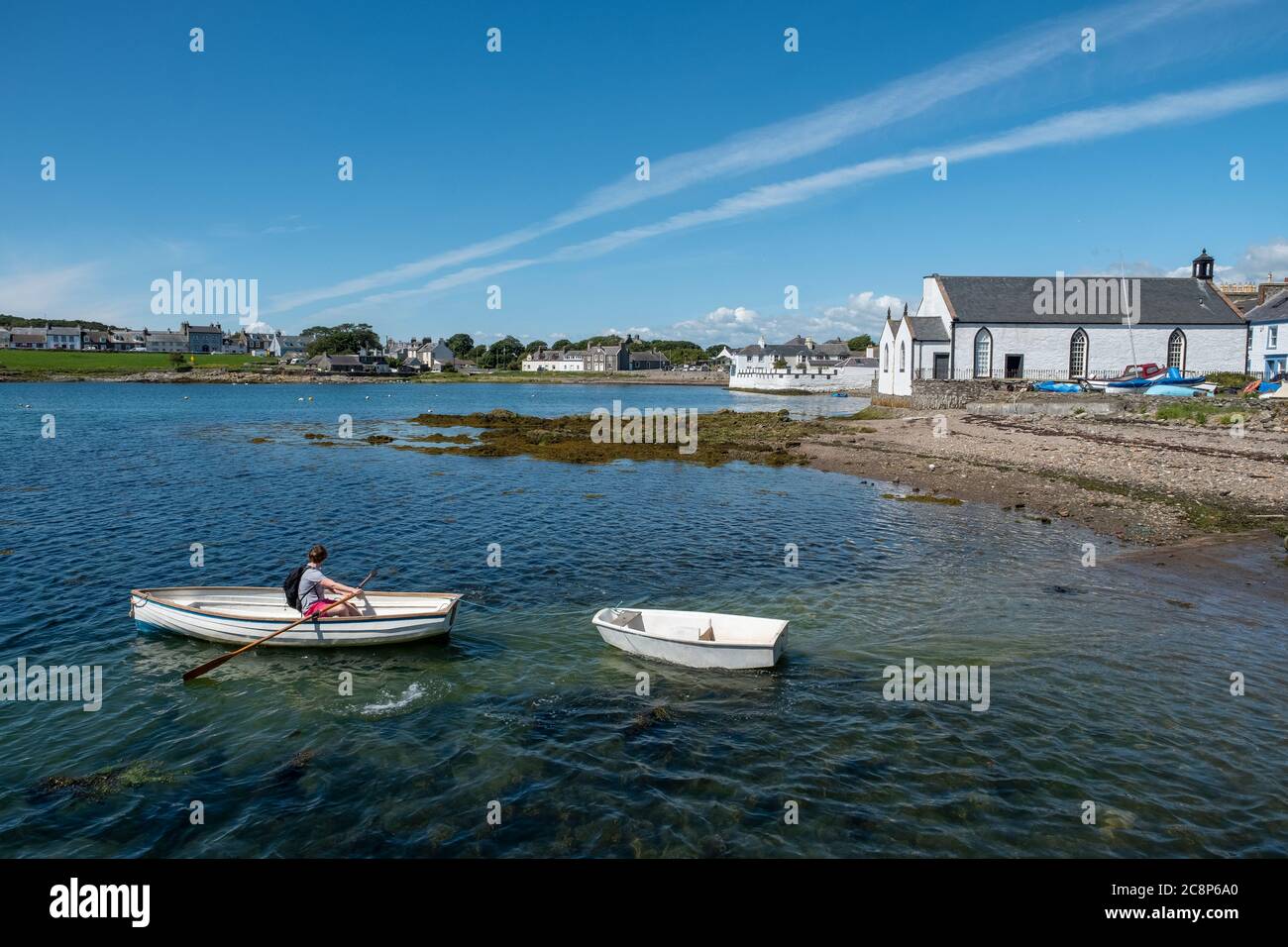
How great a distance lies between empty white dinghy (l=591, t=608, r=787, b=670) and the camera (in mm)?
15219

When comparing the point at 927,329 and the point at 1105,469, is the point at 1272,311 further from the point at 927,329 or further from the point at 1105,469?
the point at 1105,469

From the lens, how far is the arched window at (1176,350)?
6406 centimetres

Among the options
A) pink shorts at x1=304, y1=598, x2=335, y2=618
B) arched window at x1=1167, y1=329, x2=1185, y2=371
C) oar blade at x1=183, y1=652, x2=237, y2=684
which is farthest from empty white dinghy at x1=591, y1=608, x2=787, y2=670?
arched window at x1=1167, y1=329, x2=1185, y2=371

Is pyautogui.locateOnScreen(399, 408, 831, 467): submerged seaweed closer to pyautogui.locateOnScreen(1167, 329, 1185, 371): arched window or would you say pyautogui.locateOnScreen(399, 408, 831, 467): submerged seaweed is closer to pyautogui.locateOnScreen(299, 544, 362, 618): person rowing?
pyautogui.locateOnScreen(1167, 329, 1185, 371): arched window

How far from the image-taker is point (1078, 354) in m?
66.3

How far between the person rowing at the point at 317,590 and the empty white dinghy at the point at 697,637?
576 cm

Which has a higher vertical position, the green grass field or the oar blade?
the green grass field

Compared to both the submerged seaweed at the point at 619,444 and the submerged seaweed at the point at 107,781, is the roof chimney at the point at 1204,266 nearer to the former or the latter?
the submerged seaweed at the point at 619,444

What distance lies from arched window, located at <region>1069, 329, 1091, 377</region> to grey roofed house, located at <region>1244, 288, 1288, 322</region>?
12.5m

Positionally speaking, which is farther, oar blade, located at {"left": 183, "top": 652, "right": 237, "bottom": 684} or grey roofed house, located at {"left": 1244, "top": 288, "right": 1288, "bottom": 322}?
grey roofed house, located at {"left": 1244, "top": 288, "right": 1288, "bottom": 322}

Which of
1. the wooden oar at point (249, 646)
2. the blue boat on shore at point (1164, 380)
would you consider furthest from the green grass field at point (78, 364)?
the blue boat on shore at point (1164, 380)
